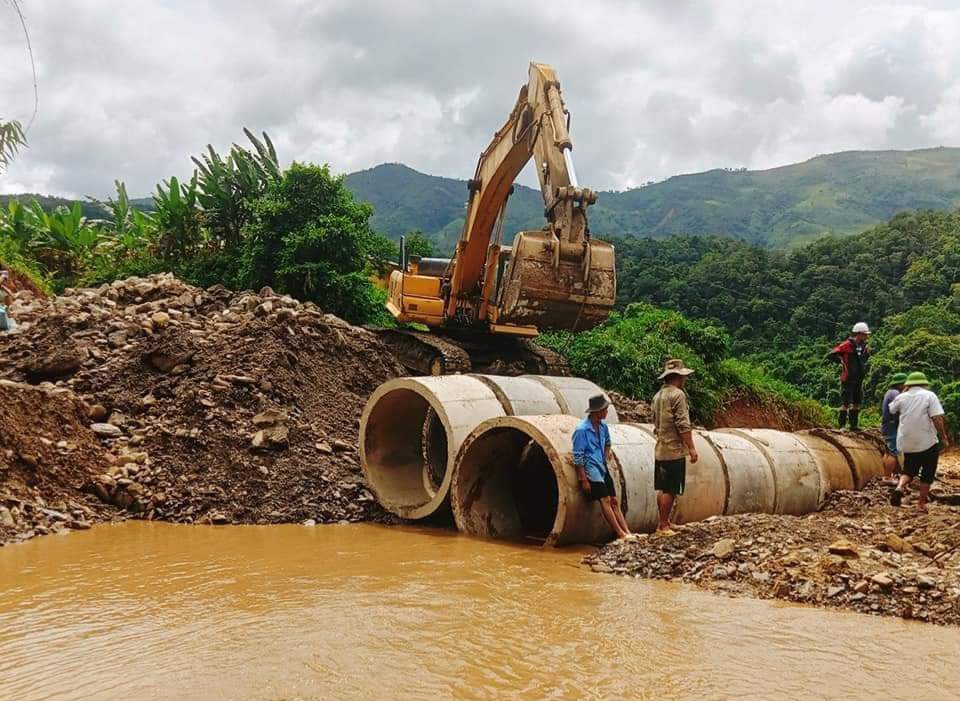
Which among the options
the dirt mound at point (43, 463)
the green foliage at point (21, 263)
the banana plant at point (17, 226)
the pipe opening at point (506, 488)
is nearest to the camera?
the dirt mound at point (43, 463)

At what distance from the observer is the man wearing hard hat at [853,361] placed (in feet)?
33.8

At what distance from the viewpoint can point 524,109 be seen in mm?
10141

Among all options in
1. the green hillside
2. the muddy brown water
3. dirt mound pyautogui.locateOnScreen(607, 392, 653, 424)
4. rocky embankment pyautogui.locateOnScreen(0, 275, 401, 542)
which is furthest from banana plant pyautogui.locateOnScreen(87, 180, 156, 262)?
the green hillside

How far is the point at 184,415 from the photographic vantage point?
29.8 feet

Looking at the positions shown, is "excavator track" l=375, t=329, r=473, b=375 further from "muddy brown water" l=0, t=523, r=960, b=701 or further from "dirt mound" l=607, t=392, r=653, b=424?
"muddy brown water" l=0, t=523, r=960, b=701

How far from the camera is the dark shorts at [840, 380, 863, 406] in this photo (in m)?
10.6

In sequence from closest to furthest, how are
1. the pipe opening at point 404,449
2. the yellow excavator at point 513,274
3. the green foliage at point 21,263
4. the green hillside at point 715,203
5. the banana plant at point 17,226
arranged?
the pipe opening at point 404,449
the yellow excavator at point 513,274
the green foliage at point 21,263
the banana plant at point 17,226
the green hillside at point 715,203

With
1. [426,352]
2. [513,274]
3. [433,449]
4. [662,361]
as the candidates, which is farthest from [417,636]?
[662,361]

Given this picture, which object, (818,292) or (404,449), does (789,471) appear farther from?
(818,292)

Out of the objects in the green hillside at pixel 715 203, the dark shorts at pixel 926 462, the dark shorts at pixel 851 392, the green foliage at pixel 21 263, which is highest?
the green hillside at pixel 715 203

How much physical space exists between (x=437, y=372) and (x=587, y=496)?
5.31 meters

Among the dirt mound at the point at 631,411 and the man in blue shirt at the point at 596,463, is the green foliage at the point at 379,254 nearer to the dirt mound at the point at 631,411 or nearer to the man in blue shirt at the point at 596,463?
the dirt mound at the point at 631,411

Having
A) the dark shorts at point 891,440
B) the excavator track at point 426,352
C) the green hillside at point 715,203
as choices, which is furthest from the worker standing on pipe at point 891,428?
the green hillside at point 715,203

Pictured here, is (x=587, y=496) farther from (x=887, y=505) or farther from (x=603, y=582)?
(x=887, y=505)
